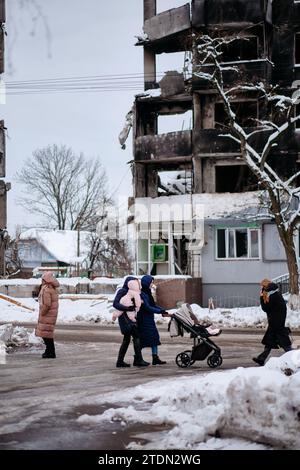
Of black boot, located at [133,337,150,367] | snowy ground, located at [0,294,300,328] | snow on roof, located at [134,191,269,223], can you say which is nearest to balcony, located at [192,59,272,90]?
snow on roof, located at [134,191,269,223]

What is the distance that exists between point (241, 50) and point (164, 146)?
7.33m

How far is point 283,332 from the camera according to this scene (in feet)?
44.1

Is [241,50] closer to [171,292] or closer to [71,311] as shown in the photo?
[171,292]

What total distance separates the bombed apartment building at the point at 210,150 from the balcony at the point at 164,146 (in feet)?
0.18

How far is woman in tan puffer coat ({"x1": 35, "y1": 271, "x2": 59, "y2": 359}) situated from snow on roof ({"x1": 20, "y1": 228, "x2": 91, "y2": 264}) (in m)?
59.9

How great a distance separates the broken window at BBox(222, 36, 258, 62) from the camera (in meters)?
40.8

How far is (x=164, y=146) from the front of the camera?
39.9m

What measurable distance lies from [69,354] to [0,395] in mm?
5983

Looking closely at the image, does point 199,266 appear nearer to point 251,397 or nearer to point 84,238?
point 251,397

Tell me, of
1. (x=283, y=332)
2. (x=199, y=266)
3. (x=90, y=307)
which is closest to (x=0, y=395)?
(x=283, y=332)

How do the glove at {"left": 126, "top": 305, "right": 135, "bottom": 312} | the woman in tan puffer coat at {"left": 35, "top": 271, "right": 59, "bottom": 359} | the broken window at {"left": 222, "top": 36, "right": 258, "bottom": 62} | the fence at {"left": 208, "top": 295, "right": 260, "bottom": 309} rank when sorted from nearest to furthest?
the glove at {"left": 126, "top": 305, "right": 135, "bottom": 312}, the woman in tan puffer coat at {"left": 35, "top": 271, "right": 59, "bottom": 359}, the fence at {"left": 208, "top": 295, "right": 260, "bottom": 309}, the broken window at {"left": 222, "top": 36, "right": 258, "bottom": 62}

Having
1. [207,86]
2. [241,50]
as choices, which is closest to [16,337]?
[207,86]

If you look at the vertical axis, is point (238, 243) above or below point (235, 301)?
above

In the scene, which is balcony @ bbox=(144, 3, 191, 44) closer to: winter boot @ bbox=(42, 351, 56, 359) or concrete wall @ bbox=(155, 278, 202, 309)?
concrete wall @ bbox=(155, 278, 202, 309)
